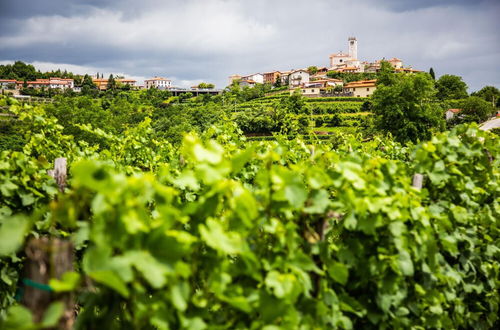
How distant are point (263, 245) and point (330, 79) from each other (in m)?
93.8

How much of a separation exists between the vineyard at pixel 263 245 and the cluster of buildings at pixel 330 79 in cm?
7034

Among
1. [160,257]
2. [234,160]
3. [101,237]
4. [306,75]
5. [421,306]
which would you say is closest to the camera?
[101,237]

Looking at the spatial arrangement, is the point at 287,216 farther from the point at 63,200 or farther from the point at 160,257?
the point at 63,200

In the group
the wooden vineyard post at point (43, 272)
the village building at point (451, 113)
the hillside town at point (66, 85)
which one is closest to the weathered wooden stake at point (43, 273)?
the wooden vineyard post at point (43, 272)

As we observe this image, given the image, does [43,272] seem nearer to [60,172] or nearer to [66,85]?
[60,172]

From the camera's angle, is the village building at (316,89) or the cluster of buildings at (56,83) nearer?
the village building at (316,89)

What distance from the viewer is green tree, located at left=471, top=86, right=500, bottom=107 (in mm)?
67562

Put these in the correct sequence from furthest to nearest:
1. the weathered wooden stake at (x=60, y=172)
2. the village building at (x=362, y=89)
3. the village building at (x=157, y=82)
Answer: the village building at (x=157, y=82)
the village building at (x=362, y=89)
the weathered wooden stake at (x=60, y=172)

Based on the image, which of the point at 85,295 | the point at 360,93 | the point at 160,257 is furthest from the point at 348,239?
the point at 360,93

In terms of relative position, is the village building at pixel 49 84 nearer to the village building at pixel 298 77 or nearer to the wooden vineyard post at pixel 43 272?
the village building at pixel 298 77

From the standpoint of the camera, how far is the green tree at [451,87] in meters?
66.8

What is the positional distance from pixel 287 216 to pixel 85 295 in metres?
0.98

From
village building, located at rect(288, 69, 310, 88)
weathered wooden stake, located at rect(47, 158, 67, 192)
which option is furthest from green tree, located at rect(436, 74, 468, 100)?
weathered wooden stake, located at rect(47, 158, 67, 192)

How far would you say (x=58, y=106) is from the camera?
4025 centimetres
